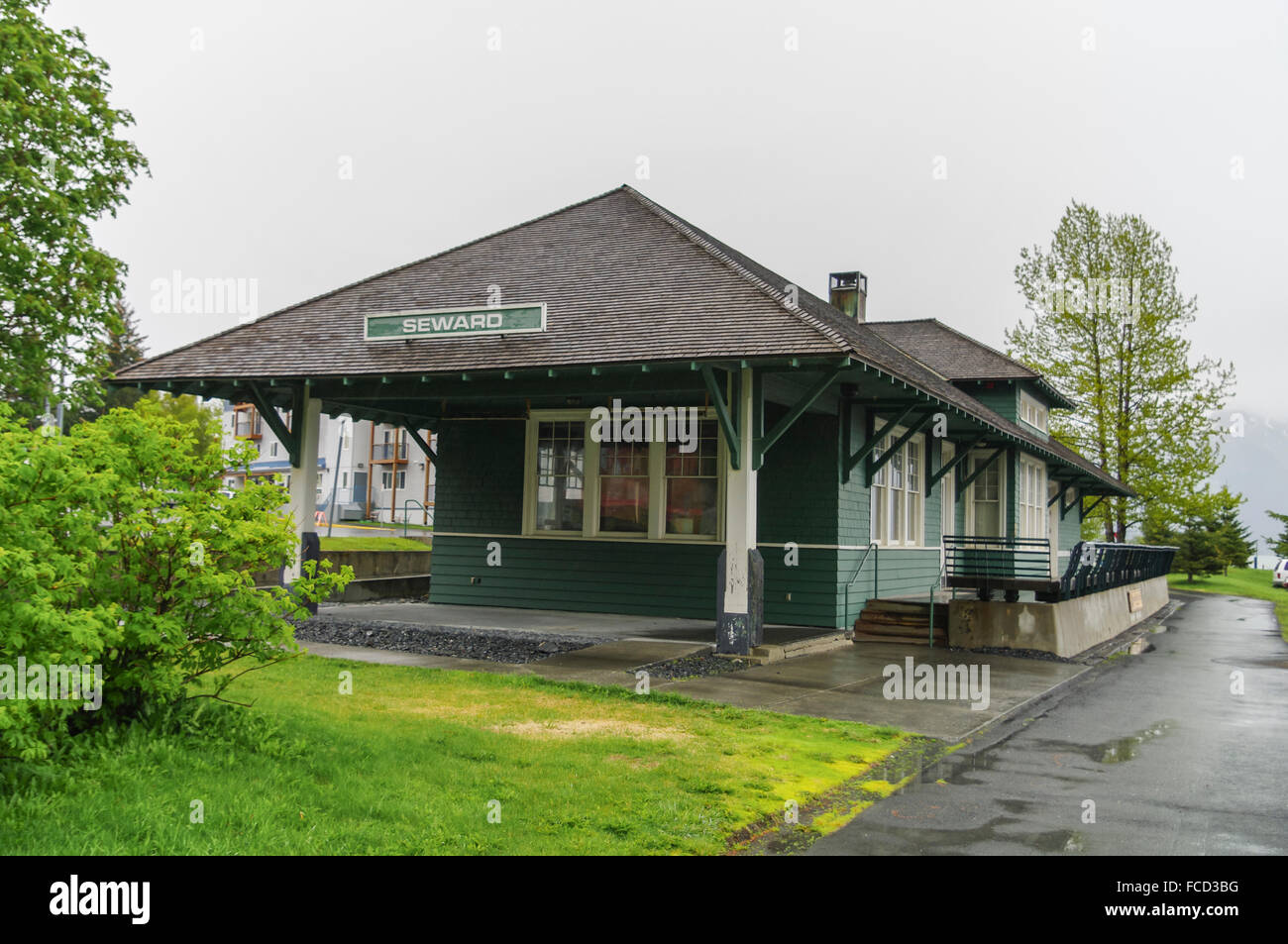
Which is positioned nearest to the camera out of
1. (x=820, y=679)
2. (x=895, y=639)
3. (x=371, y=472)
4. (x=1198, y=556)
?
(x=820, y=679)

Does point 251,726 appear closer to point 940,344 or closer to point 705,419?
point 705,419

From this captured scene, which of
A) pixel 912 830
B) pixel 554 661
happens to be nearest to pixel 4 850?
pixel 912 830

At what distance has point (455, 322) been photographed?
1530 centimetres

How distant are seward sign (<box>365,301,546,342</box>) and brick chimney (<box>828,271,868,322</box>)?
12.0 m

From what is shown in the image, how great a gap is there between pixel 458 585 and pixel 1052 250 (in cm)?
3001

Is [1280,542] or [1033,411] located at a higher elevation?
[1033,411]

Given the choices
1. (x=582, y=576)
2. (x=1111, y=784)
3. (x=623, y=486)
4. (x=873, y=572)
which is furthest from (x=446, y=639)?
(x=1111, y=784)

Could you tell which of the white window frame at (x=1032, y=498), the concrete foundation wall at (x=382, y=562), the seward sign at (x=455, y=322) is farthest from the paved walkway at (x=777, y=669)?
the white window frame at (x=1032, y=498)

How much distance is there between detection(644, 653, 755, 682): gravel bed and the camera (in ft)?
38.8

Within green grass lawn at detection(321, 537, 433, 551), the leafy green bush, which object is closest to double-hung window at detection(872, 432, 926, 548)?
the leafy green bush

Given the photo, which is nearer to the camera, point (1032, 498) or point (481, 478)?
point (481, 478)

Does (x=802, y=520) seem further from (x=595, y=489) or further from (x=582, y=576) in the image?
(x=582, y=576)

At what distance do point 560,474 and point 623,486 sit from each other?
4.15ft
